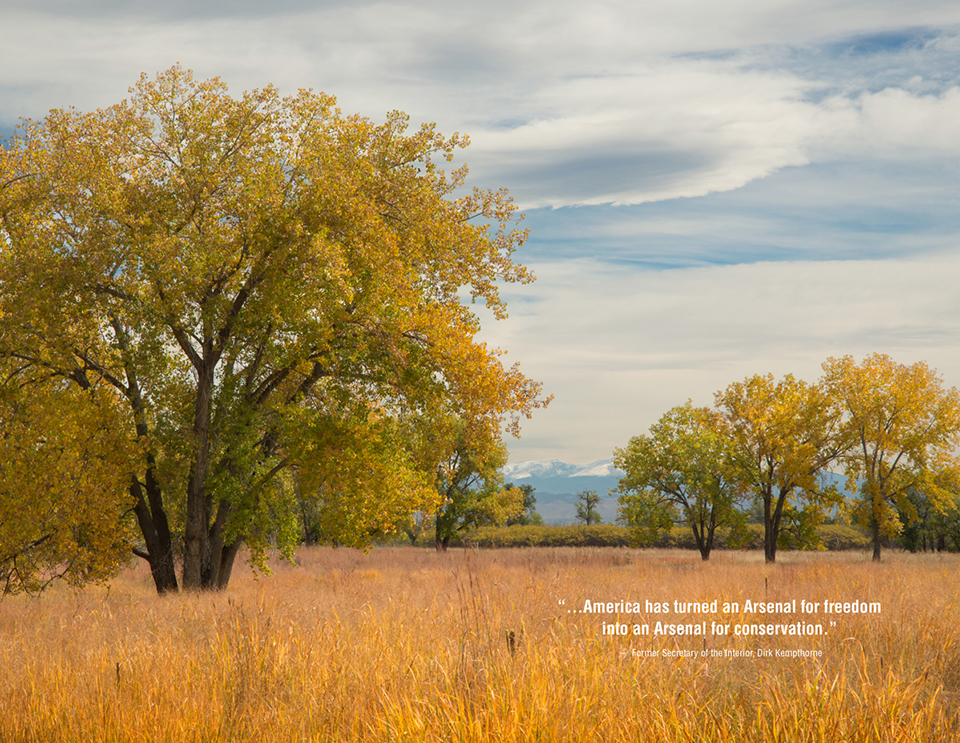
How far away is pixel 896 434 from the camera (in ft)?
109

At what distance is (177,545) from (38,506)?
6.09 metres

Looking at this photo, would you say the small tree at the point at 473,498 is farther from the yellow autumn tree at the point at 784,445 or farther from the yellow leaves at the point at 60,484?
the yellow leaves at the point at 60,484

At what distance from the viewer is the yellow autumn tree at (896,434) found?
32969 mm

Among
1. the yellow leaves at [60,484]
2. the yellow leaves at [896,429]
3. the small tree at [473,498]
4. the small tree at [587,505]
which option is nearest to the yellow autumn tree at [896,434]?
the yellow leaves at [896,429]

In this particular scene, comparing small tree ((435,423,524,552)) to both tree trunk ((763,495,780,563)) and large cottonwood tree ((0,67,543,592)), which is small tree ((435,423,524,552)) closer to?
tree trunk ((763,495,780,563))

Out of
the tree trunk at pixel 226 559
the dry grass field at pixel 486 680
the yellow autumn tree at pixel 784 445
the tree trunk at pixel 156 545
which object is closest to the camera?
the dry grass field at pixel 486 680

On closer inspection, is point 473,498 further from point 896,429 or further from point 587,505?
point 587,505

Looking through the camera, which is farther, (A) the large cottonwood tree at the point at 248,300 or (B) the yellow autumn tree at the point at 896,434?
(B) the yellow autumn tree at the point at 896,434

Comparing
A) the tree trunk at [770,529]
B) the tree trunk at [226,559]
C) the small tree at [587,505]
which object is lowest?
the small tree at [587,505]

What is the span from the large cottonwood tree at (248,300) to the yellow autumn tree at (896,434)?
23533 mm

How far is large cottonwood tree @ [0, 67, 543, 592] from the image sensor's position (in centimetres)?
1439

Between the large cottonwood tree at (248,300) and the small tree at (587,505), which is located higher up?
the large cottonwood tree at (248,300)

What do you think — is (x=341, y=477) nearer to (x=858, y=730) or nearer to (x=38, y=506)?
(x=38, y=506)

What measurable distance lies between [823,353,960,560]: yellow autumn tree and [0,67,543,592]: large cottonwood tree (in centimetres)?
2353
